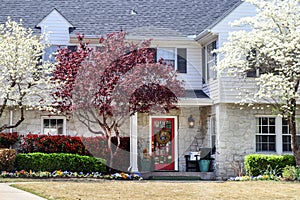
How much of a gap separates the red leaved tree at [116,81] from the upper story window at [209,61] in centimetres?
325

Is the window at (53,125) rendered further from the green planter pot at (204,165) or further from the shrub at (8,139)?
the green planter pot at (204,165)

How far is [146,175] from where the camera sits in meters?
21.2

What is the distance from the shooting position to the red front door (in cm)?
2286

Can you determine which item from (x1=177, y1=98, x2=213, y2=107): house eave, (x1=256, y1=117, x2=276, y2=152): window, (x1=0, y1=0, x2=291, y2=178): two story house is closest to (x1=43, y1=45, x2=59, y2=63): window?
(x1=0, y1=0, x2=291, y2=178): two story house

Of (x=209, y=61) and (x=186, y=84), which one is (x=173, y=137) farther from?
(x=209, y=61)

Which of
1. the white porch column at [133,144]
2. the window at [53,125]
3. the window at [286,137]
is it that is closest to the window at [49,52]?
the window at [53,125]

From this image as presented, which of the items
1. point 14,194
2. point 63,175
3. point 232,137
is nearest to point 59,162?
point 63,175

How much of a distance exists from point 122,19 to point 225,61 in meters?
6.07

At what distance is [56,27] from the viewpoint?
22.9 m

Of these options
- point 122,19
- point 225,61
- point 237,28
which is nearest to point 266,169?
point 225,61

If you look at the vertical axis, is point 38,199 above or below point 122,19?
below

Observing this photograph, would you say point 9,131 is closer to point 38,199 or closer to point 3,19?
point 3,19

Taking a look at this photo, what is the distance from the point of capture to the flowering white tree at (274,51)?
725 inches

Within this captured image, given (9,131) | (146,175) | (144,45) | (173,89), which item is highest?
(144,45)
